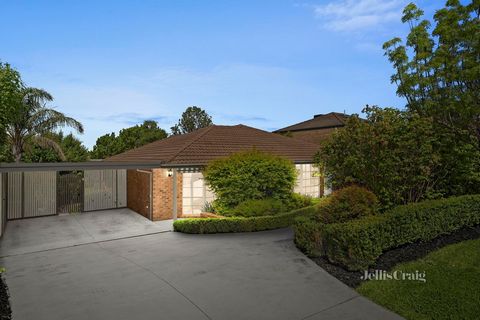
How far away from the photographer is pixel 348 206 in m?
9.87

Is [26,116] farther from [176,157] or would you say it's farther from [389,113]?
[389,113]

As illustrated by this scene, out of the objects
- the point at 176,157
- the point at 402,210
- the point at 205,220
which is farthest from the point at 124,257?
the point at 402,210

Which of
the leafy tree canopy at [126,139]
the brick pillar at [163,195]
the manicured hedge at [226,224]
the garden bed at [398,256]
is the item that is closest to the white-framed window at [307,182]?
the manicured hedge at [226,224]

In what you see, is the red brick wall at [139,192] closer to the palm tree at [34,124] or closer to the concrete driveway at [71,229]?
the concrete driveway at [71,229]

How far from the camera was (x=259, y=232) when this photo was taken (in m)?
13.1

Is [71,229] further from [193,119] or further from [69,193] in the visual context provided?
[193,119]

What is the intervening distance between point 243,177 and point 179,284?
7.75 meters

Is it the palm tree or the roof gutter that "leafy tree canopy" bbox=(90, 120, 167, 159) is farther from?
the roof gutter

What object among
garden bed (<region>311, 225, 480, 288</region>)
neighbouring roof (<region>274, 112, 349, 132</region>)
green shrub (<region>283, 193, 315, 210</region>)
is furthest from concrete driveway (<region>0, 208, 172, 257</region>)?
neighbouring roof (<region>274, 112, 349, 132</region>)

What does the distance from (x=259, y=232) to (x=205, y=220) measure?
2.32m

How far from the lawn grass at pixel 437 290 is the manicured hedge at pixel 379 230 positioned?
0.80 m

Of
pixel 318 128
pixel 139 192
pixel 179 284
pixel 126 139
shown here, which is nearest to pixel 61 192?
pixel 139 192

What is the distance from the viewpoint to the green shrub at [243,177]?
14844mm

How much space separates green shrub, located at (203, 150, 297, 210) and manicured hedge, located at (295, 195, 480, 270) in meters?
4.70
